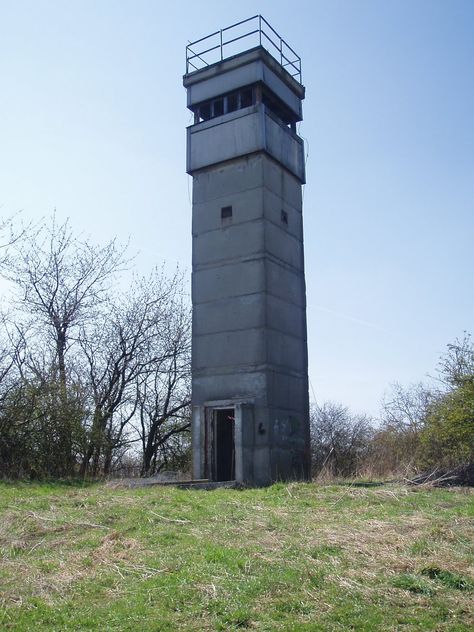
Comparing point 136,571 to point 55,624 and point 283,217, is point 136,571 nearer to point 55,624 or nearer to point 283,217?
point 55,624

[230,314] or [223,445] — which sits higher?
[230,314]

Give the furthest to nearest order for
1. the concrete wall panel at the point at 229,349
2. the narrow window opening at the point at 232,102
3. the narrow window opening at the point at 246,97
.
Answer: the narrow window opening at the point at 232,102 → the narrow window opening at the point at 246,97 → the concrete wall panel at the point at 229,349

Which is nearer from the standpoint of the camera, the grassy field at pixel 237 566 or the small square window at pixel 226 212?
the grassy field at pixel 237 566

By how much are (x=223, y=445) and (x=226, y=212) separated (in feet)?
24.7

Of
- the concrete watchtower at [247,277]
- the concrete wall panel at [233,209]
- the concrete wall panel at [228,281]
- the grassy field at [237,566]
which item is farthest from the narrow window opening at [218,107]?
the grassy field at [237,566]

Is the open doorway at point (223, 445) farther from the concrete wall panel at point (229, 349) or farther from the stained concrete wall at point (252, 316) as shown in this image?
the concrete wall panel at point (229, 349)

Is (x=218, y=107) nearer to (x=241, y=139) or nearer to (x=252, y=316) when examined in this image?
(x=241, y=139)

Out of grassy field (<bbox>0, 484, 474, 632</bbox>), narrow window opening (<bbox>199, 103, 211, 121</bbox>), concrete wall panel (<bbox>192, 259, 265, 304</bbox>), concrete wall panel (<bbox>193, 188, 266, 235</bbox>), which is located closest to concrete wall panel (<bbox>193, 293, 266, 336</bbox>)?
concrete wall panel (<bbox>192, 259, 265, 304</bbox>)

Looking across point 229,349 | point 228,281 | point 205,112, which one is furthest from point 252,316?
point 205,112

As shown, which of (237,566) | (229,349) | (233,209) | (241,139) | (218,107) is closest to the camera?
(237,566)

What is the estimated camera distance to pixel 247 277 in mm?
19844

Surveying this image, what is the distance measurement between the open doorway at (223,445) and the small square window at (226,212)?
622 centimetres

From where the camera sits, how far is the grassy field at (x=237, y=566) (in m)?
5.68

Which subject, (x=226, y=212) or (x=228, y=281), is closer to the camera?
(x=228, y=281)
